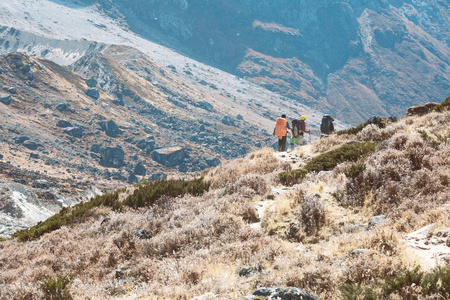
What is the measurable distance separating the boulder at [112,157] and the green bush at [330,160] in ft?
480

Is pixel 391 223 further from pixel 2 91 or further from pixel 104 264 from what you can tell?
pixel 2 91

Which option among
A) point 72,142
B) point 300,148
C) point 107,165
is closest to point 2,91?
point 72,142

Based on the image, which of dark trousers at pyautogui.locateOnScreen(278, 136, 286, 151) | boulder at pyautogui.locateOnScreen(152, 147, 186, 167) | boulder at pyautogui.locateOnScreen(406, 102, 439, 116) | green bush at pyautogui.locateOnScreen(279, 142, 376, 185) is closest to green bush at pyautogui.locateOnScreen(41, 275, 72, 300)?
green bush at pyautogui.locateOnScreen(279, 142, 376, 185)

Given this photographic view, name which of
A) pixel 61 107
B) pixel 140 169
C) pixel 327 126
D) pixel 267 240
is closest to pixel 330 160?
pixel 267 240

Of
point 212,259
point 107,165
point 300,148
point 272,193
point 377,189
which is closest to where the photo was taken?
point 212,259

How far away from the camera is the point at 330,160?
37.6 ft

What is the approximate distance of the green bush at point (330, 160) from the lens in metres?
10.7

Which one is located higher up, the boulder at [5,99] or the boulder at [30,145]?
the boulder at [5,99]

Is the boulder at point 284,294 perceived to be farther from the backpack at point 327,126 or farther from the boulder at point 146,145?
the boulder at point 146,145

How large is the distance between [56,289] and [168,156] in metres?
168

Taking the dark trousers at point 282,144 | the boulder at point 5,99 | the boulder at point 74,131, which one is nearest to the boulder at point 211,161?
the boulder at point 74,131

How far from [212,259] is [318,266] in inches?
86.6

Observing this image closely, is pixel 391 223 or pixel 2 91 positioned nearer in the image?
pixel 391 223

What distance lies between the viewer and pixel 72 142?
14850 centimetres
